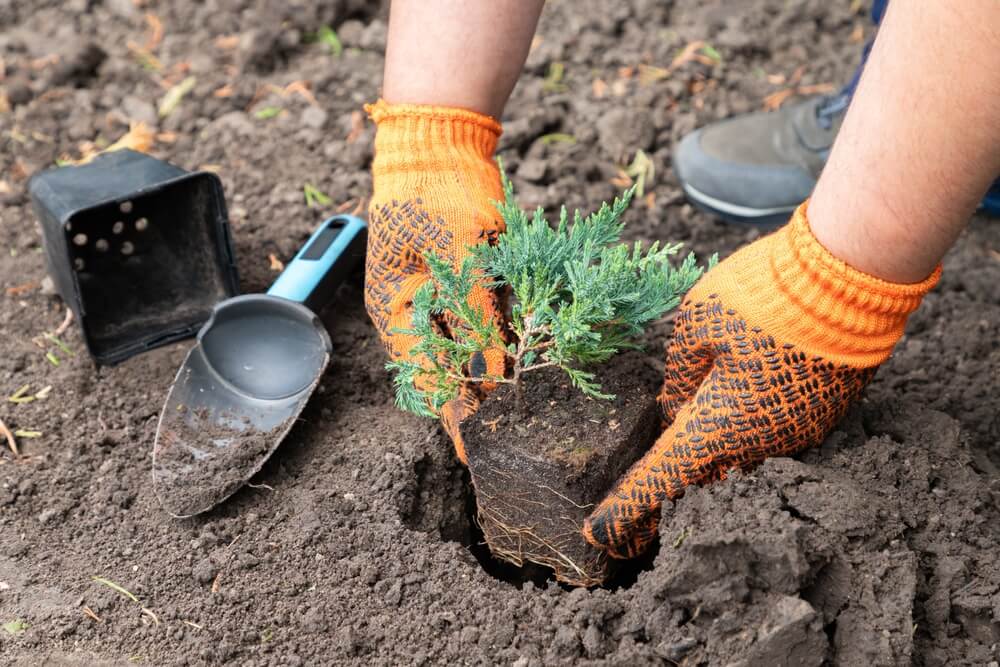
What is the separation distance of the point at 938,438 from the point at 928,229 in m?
0.59

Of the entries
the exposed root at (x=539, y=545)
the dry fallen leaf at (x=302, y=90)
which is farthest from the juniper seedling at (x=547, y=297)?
the dry fallen leaf at (x=302, y=90)

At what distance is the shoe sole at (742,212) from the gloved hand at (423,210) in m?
1.23

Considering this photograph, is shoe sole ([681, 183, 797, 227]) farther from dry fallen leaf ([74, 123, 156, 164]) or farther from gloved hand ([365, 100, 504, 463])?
dry fallen leaf ([74, 123, 156, 164])

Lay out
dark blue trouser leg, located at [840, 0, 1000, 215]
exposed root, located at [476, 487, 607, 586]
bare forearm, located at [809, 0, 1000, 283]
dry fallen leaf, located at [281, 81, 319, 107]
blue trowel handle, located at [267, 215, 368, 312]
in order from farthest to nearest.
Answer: dry fallen leaf, located at [281, 81, 319, 107], dark blue trouser leg, located at [840, 0, 1000, 215], blue trowel handle, located at [267, 215, 368, 312], exposed root, located at [476, 487, 607, 586], bare forearm, located at [809, 0, 1000, 283]

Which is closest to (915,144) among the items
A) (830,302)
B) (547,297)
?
(830,302)

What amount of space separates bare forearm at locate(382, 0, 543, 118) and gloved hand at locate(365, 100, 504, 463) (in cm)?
5

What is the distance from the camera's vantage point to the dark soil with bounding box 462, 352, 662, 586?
7.12 ft

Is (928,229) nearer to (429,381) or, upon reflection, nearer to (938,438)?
(938,438)

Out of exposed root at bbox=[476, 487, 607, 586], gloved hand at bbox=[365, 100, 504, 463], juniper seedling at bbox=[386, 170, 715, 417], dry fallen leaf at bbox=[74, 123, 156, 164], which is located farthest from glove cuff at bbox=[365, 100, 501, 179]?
dry fallen leaf at bbox=[74, 123, 156, 164]

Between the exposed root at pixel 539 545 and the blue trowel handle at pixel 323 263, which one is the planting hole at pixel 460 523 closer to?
the exposed root at pixel 539 545

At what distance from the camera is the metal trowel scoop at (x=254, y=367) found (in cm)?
255

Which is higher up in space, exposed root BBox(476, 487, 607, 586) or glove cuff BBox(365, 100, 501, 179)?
glove cuff BBox(365, 100, 501, 179)

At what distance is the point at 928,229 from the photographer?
1935 mm

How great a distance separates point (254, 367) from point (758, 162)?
1.94 metres
